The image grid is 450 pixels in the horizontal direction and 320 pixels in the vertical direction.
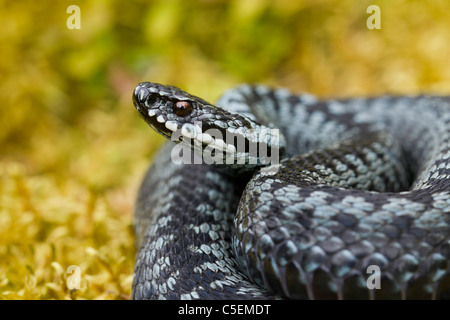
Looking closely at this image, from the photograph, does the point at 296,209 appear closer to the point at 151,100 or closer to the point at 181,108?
the point at 181,108

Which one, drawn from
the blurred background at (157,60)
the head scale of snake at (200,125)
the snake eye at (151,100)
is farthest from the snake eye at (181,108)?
the blurred background at (157,60)

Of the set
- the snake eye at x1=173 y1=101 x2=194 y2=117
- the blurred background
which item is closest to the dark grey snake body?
the snake eye at x1=173 y1=101 x2=194 y2=117

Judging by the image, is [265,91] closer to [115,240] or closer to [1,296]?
[115,240]

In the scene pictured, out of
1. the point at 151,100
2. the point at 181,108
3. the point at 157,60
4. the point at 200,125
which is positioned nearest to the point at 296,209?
the point at 200,125

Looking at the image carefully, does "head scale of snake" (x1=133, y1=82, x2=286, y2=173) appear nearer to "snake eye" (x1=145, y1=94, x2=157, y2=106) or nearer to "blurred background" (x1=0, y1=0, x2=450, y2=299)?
"snake eye" (x1=145, y1=94, x2=157, y2=106)

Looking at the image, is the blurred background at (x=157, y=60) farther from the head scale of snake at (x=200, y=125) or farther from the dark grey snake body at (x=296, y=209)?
the head scale of snake at (x=200, y=125)

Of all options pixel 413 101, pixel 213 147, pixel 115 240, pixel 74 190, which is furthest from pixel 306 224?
pixel 74 190

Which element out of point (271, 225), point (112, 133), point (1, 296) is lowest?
point (1, 296)
